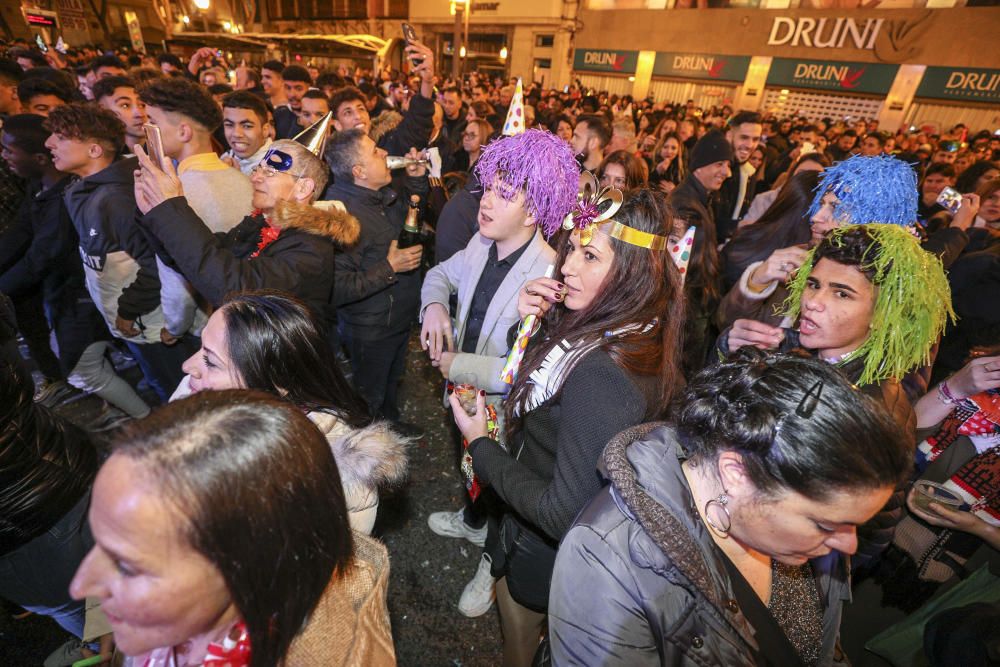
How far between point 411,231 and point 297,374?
2196 mm

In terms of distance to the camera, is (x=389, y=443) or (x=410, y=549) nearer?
(x=389, y=443)

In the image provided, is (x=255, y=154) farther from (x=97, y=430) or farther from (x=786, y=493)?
(x=786, y=493)

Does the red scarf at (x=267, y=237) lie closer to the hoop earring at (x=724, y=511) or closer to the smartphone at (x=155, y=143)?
the smartphone at (x=155, y=143)

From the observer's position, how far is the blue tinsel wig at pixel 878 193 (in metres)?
2.38

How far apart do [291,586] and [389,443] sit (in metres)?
0.56

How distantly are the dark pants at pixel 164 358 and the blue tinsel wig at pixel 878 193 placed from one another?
4.39 m

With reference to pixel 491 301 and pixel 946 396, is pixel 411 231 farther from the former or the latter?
pixel 946 396

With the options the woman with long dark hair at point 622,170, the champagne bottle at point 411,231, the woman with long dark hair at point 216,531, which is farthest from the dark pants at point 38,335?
the woman with long dark hair at point 622,170

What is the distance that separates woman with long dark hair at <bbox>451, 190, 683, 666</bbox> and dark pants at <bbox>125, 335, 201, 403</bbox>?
2584 millimetres

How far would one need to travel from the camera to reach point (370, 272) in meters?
3.29

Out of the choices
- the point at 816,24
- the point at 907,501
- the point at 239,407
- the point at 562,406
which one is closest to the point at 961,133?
the point at 816,24

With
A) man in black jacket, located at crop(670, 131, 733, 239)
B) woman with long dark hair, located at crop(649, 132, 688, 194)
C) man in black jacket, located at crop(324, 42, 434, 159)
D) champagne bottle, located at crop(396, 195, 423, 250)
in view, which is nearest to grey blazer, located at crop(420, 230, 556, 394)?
champagne bottle, located at crop(396, 195, 423, 250)

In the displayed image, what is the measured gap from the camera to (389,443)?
5.00ft

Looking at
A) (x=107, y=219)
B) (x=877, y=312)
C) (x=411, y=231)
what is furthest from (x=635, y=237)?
(x=107, y=219)
